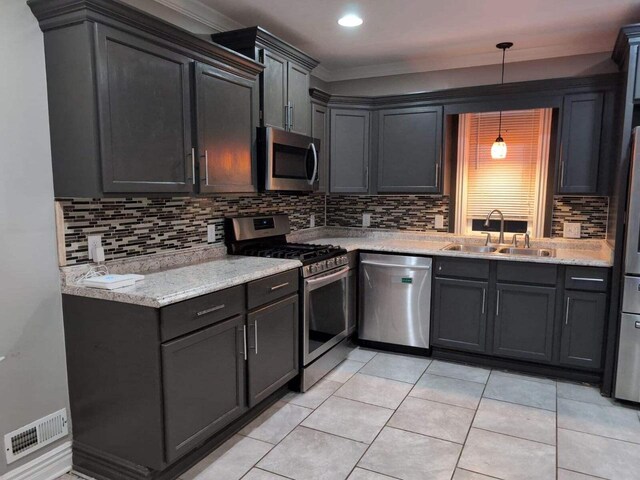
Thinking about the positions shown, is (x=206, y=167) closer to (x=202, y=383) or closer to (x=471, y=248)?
(x=202, y=383)

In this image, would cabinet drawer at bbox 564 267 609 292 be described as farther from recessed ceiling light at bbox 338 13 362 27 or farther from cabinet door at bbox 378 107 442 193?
recessed ceiling light at bbox 338 13 362 27

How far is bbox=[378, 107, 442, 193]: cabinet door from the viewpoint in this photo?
380 cm

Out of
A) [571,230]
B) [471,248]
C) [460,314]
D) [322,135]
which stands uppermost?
[322,135]

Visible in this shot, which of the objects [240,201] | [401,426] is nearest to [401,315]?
[401,426]

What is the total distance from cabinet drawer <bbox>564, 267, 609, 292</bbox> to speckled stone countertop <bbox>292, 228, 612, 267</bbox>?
5cm

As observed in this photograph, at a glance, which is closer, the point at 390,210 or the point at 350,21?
the point at 350,21

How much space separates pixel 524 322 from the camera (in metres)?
3.29

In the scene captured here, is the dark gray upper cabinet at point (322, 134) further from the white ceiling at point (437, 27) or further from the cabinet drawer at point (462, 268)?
the cabinet drawer at point (462, 268)

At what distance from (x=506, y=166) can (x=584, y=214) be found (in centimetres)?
72

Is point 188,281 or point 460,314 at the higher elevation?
point 188,281

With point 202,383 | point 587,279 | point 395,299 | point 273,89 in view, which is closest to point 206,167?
point 273,89

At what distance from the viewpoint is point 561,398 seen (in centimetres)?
297

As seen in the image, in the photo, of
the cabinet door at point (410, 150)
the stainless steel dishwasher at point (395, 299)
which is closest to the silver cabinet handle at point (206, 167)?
the stainless steel dishwasher at point (395, 299)

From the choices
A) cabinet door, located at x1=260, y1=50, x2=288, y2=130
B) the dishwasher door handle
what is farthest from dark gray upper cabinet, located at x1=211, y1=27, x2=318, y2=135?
the dishwasher door handle
